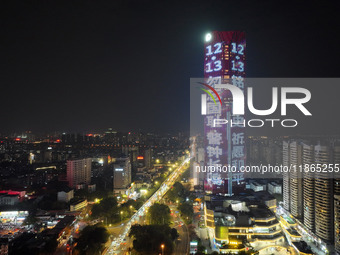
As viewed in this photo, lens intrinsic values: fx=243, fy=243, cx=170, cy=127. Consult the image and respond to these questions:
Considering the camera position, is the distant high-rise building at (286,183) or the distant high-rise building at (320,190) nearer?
the distant high-rise building at (320,190)

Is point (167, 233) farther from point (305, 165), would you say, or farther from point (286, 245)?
point (305, 165)

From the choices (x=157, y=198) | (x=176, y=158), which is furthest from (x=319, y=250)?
(x=176, y=158)

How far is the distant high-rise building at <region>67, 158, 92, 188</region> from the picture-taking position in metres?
10.4

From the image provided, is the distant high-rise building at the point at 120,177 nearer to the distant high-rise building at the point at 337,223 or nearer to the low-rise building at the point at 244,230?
the low-rise building at the point at 244,230

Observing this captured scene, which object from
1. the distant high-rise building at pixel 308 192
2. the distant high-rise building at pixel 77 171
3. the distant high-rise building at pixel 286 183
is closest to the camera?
the distant high-rise building at pixel 308 192

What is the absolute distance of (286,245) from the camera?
199 inches

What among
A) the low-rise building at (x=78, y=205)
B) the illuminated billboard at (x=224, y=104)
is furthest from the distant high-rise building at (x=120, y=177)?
the illuminated billboard at (x=224, y=104)

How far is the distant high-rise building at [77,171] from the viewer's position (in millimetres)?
10438

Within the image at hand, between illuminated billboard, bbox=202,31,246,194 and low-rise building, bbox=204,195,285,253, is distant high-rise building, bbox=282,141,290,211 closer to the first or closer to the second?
illuminated billboard, bbox=202,31,246,194

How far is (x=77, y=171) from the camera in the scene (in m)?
10.7

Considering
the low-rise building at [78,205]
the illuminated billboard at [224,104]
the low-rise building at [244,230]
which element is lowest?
the low-rise building at [78,205]

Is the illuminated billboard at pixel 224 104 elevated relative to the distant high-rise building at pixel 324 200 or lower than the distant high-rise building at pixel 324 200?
elevated

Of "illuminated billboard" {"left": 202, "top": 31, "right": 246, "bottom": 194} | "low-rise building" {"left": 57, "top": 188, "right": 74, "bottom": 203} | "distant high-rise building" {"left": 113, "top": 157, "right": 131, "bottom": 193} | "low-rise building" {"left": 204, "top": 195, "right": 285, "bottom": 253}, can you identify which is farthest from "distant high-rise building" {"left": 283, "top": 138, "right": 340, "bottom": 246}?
"low-rise building" {"left": 57, "top": 188, "right": 74, "bottom": 203}

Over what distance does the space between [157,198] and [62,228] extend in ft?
12.5
